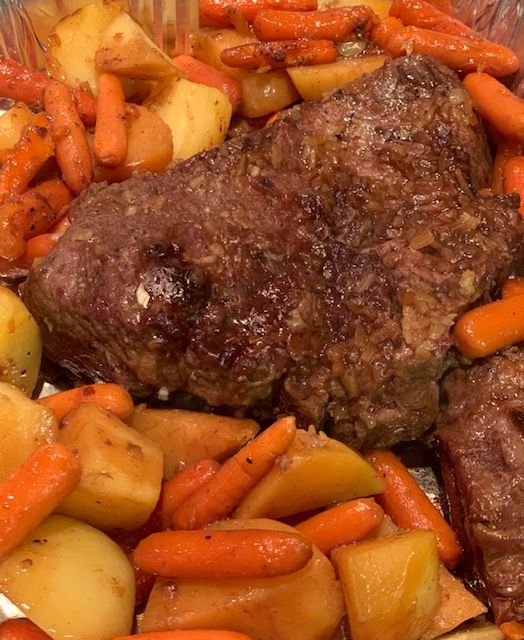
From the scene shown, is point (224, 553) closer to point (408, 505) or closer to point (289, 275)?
point (408, 505)

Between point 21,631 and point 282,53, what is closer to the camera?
point 21,631

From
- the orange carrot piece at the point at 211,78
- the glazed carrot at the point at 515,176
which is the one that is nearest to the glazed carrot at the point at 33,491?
the orange carrot piece at the point at 211,78

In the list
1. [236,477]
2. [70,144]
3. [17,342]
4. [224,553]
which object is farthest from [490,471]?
[70,144]

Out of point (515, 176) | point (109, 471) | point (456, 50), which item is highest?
point (456, 50)

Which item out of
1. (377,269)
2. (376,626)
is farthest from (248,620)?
(377,269)

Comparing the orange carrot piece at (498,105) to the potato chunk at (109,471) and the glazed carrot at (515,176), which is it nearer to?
the glazed carrot at (515,176)
